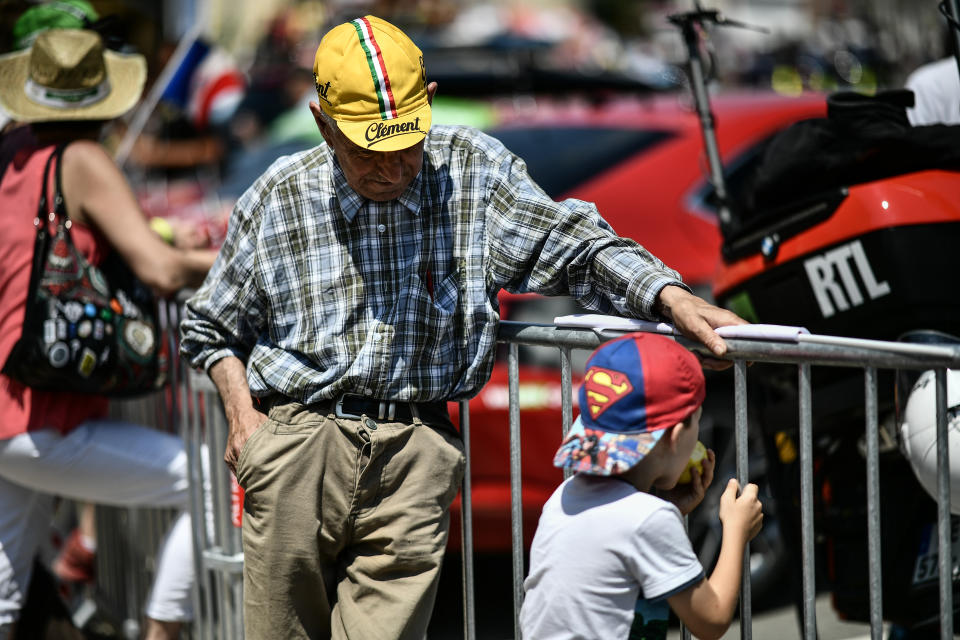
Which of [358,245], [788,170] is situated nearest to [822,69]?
[788,170]

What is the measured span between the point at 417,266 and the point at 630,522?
0.76m

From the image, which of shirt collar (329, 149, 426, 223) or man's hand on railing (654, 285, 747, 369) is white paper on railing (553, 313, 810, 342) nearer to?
man's hand on railing (654, 285, 747, 369)

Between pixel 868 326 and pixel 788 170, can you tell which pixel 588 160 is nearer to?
pixel 788 170

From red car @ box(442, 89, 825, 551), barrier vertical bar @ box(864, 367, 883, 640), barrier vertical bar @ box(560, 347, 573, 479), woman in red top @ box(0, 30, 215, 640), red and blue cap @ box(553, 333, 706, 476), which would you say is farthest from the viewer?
red car @ box(442, 89, 825, 551)

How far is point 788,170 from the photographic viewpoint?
3.22 meters

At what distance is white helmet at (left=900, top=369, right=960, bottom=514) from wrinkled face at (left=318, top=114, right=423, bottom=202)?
1180 millimetres

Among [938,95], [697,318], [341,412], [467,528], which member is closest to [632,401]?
[697,318]

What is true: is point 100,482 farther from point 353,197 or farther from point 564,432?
point 564,432

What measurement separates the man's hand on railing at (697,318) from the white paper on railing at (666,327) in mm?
25

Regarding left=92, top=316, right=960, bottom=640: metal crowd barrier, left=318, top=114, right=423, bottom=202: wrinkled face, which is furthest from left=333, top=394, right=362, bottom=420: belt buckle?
left=318, top=114, right=423, bottom=202: wrinkled face

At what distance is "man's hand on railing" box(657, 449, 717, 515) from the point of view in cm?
237

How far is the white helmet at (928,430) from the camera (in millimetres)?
2529

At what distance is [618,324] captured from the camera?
253 cm

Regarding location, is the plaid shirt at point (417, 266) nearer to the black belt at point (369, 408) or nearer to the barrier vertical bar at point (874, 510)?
the black belt at point (369, 408)
